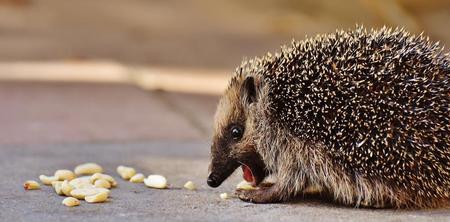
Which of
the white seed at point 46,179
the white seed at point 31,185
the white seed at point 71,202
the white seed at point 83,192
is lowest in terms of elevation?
the white seed at point 71,202

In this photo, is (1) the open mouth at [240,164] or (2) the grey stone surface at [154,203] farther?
(1) the open mouth at [240,164]

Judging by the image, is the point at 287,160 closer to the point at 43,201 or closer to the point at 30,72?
the point at 43,201

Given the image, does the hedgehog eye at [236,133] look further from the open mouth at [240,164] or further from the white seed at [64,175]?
the white seed at [64,175]

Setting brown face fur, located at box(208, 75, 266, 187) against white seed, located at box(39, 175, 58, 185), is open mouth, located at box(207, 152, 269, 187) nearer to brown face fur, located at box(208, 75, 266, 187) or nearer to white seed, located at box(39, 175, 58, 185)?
brown face fur, located at box(208, 75, 266, 187)

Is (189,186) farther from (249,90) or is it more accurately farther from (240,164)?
(249,90)

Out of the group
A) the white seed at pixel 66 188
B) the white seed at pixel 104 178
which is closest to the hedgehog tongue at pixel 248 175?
the white seed at pixel 104 178

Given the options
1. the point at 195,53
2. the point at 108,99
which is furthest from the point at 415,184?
the point at 195,53
